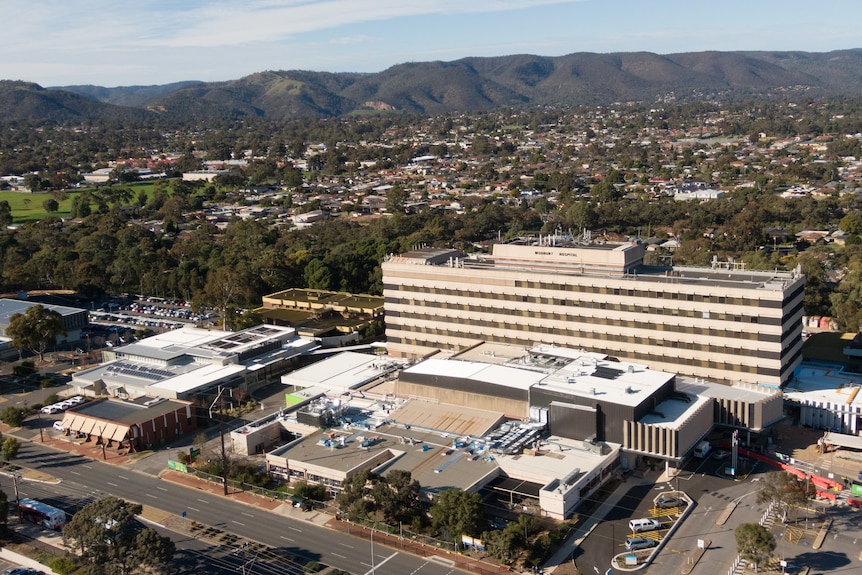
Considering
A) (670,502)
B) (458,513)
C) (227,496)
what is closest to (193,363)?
(227,496)

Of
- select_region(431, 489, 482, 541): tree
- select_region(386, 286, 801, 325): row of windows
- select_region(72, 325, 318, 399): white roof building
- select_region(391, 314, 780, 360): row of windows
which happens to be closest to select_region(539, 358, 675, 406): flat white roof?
select_region(391, 314, 780, 360): row of windows

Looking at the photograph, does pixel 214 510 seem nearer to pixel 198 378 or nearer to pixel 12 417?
pixel 198 378

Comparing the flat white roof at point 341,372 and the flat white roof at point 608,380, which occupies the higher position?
the flat white roof at point 608,380

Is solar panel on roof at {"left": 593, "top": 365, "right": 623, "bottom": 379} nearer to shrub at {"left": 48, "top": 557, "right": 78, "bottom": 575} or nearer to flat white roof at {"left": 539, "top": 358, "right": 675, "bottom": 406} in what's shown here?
flat white roof at {"left": 539, "top": 358, "right": 675, "bottom": 406}

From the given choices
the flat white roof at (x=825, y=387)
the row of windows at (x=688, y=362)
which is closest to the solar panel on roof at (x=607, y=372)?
the row of windows at (x=688, y=362)

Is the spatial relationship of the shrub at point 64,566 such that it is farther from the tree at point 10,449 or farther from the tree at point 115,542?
the tree at point 10,449

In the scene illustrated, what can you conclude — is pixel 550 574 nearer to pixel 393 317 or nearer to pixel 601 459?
pixel 601 459
